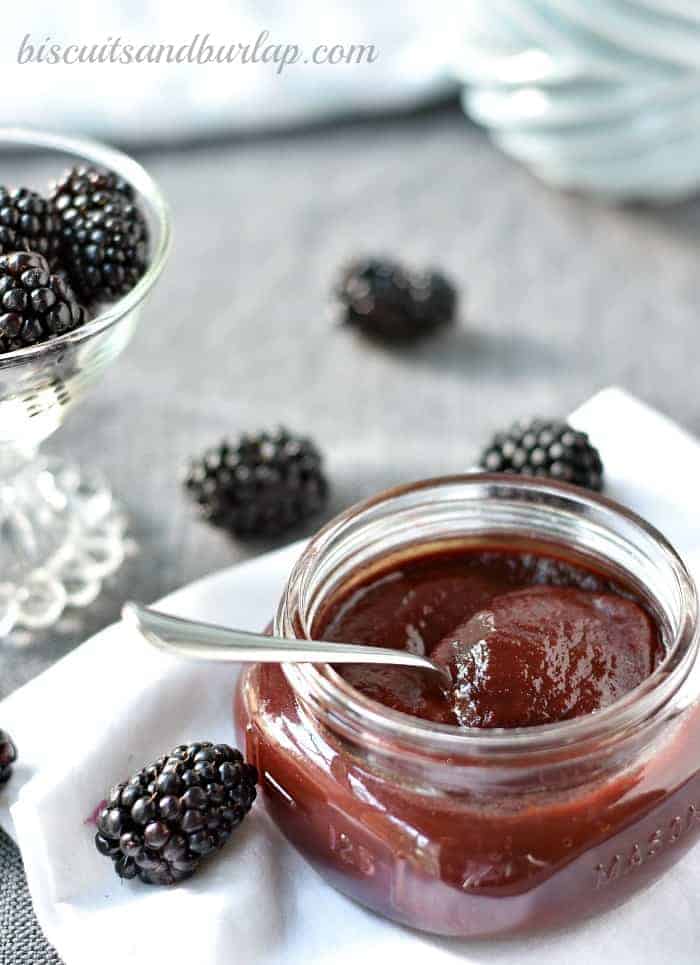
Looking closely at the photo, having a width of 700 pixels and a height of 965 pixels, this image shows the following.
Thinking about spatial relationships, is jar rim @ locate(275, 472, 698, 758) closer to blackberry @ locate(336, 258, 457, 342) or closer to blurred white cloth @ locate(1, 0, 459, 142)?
blackberry @ locate(336, 258, 457, 342)

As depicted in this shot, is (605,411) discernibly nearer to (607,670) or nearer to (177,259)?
(607,670)

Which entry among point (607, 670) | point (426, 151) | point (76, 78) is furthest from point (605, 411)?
point (76, 78)

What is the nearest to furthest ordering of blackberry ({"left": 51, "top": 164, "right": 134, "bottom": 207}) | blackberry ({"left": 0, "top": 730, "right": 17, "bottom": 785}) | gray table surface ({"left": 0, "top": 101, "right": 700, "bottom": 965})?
blackberry ({"left": 0, "top": 730, "right": 17, "bottom": 785})
blackberry ({"left": 51, "top": 164, "right": 134, "bottom": 207})
gray table surface ({"left": 0, "top": 101, "right": 700, "bottom": 965})

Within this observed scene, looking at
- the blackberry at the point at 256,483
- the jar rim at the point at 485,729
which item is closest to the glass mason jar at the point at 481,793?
the jar rim at the point at 485,729

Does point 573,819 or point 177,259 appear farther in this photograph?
point 177,259

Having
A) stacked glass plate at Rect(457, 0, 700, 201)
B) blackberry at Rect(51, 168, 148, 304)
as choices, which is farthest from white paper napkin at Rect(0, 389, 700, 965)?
stacked glass plate at Rect(457, 0, 700, 201)

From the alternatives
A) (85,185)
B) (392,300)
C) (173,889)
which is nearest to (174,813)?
(173,889)
